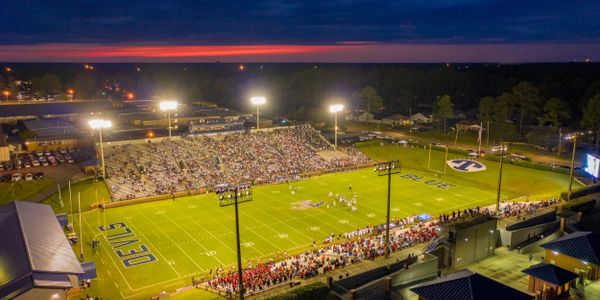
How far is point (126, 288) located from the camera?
28.3 m

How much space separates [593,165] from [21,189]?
56324 millimetres

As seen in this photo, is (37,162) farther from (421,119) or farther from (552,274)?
(421,119)

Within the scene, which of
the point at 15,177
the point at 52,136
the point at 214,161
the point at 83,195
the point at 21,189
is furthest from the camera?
the point at 52,136

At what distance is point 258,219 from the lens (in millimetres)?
41250

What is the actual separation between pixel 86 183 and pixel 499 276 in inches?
1617

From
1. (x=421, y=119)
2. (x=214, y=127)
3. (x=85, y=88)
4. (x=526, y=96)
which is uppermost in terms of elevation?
(x=526, y=96)

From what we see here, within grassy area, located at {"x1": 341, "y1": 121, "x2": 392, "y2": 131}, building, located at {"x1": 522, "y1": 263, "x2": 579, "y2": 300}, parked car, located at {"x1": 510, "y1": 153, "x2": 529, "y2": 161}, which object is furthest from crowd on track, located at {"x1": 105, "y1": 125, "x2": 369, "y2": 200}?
building, located at {"x1": 522, "y1": 263, "x2": 579, "y2": 300}

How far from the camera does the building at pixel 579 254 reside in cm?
2484

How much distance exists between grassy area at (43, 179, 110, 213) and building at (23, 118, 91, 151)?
20.5m

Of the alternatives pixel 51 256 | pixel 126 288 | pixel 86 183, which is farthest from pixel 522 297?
pixel 86 183

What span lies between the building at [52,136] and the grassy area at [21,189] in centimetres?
1755

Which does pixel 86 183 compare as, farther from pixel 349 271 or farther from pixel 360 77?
pixel 360 77

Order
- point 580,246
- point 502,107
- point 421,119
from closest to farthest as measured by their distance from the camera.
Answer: point 580,246
point 502,107
point 421,119

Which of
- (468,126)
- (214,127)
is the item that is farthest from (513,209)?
(468,126)
